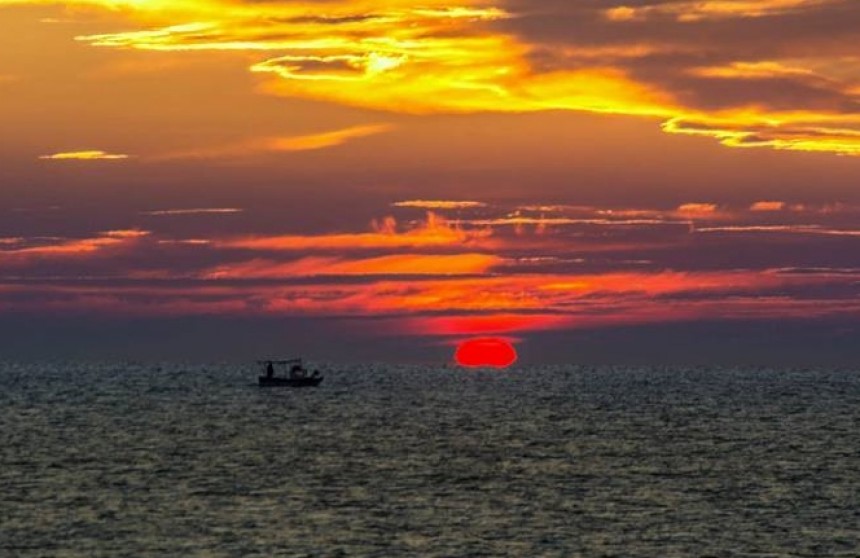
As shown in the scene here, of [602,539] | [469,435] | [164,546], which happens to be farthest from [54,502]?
[469,435]

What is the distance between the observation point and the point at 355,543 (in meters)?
93.9

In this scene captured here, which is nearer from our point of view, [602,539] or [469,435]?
[602,539]

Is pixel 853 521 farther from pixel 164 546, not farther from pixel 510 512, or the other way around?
pixel 164 546

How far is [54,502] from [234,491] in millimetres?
14947

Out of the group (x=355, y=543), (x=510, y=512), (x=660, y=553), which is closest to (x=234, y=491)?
(x=510, y=512)

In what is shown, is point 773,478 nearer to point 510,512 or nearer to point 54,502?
point 510,512

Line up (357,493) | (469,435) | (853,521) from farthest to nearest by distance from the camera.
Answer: (469,435) → (357,493) → (853,521)

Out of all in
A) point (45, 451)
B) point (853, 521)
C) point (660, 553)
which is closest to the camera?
point (660, 553)

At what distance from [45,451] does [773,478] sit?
228ft

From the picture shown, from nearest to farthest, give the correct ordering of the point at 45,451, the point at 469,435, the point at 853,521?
the point at 853,521, the point at 45,451, the point at 469,435

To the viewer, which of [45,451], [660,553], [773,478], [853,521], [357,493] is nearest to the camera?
[660,553]

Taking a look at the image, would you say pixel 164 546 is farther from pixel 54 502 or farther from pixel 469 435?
pixel 469 435

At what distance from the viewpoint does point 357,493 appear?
396ft

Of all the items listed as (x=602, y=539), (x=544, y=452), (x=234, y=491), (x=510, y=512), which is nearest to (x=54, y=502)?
(x=234, y=491)
